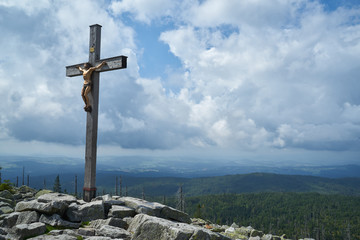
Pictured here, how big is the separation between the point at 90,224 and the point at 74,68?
7.82m

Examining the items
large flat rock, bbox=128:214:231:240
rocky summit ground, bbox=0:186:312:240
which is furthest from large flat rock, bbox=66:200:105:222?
large flat rock, bbox=128:214:231:240

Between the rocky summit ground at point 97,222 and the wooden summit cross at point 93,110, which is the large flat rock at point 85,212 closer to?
the rocky summit ground at point 97,222

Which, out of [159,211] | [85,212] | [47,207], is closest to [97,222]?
[85,212]

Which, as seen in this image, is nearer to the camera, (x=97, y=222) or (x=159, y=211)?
(x=97, y=222)

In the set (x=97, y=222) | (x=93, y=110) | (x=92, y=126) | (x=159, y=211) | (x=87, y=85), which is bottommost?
(x=97, y=222)

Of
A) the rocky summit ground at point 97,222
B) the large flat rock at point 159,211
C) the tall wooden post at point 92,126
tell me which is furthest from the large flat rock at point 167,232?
the tall wooden post at point 92,126

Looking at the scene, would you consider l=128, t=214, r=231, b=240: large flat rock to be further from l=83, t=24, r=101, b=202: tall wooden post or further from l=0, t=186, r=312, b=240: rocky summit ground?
l=83, t=24, r=101, b=202: tall wooden post

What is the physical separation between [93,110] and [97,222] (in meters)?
5.33

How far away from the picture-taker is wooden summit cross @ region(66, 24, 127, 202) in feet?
42.1

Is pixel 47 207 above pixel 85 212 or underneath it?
above

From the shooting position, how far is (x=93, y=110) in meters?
13.3

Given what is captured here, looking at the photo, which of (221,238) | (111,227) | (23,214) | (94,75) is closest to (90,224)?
(111,227)

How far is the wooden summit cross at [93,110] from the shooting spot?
12.8 metres

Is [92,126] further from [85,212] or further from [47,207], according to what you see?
[47,207]
